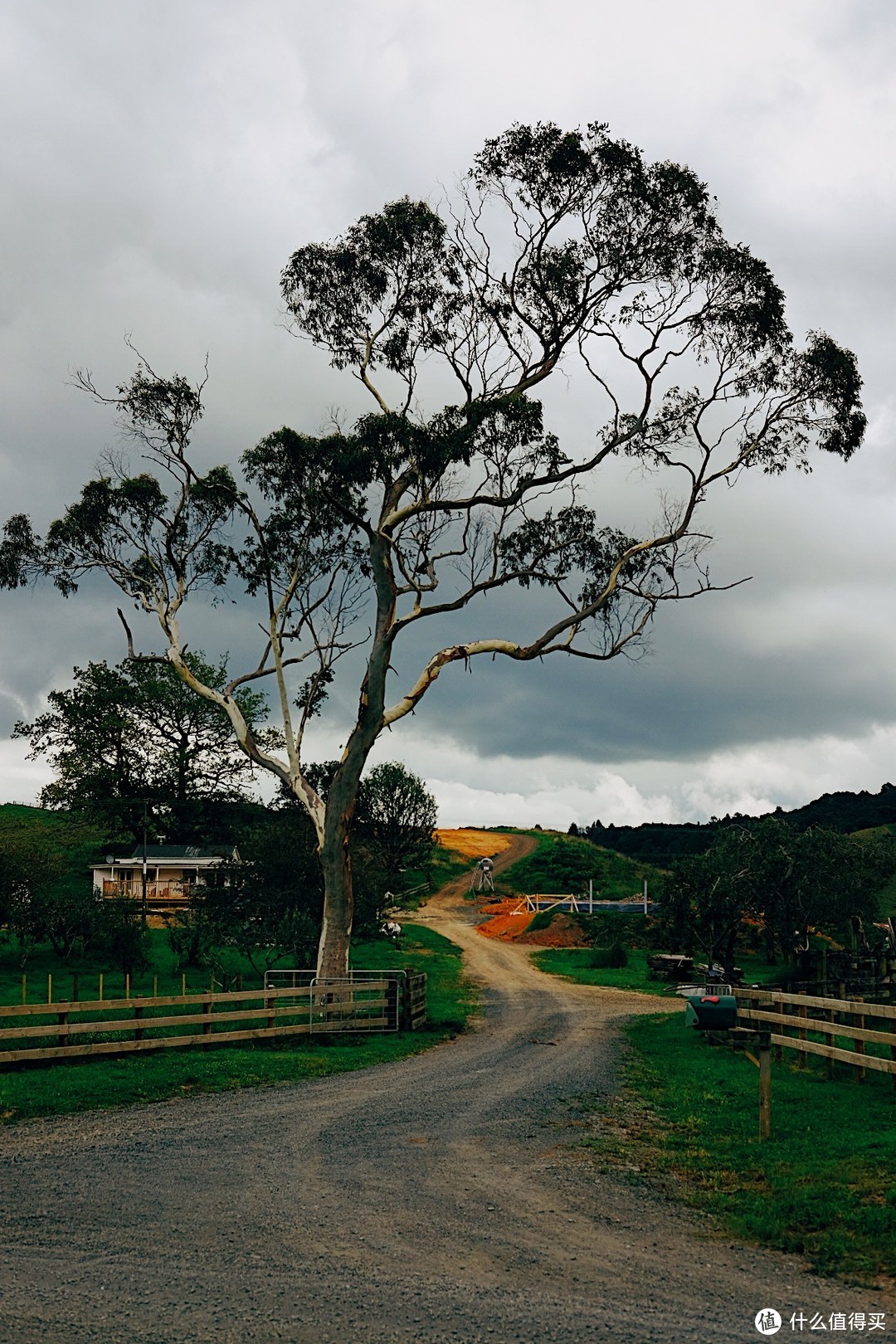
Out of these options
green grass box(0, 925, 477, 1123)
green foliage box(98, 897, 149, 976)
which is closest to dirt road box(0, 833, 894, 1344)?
green grass box(0, 925, 477, 1123)

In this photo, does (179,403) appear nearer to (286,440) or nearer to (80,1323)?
(286,440)

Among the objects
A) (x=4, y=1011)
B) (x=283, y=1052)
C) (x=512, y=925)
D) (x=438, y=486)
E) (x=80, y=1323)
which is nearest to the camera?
(x=80, y=1323)

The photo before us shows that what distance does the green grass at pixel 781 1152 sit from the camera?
8.42 meters

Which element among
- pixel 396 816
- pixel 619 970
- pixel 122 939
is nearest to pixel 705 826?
pixel 396 816

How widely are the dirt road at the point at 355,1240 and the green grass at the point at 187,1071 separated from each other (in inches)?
41.9

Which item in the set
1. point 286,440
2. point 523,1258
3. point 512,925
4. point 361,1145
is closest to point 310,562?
point 286,440

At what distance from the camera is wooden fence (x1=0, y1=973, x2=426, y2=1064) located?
17844 mm

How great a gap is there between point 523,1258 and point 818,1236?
Answer: 231 cm

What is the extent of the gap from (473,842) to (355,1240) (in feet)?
306

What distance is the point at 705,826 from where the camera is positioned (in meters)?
110

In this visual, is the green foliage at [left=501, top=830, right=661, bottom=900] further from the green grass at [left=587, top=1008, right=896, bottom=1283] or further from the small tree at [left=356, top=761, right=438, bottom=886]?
the green grass at [left=587, top=1008, right=896, bottom=1283]

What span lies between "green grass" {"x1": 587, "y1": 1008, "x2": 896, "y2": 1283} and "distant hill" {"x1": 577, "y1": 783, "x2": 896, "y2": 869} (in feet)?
236

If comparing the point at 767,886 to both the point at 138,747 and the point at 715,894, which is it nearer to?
the point at 715,894

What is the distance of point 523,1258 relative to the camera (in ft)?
26.0
